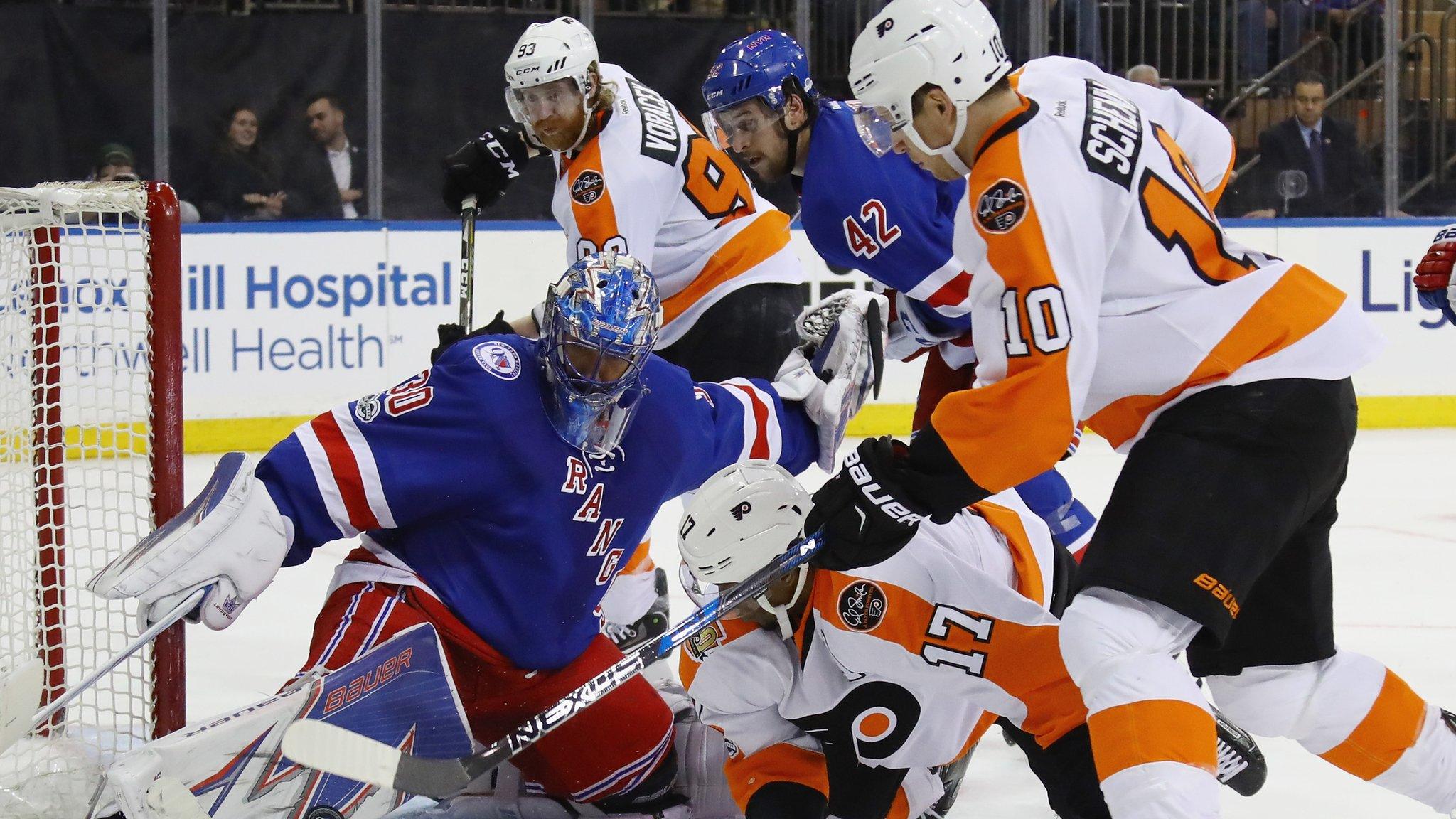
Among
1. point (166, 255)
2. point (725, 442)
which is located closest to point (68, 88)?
point (166, 255)

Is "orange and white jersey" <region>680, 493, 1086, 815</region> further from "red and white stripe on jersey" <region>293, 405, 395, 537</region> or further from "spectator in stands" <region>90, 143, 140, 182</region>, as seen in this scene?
"spectator in stands" <region>90, 143, 140, 182</region>

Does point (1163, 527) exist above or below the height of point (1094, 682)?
above

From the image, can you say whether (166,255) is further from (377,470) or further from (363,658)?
(363,658)

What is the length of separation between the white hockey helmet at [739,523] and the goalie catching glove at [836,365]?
1.29 ft

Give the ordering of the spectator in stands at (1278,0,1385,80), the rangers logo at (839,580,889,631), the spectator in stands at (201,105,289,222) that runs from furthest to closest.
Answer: the spectator in stands at (1278,0,1385,80)
the spectator in stands at (201,105,289,222)
the rangers logo at (839,580,889,631)

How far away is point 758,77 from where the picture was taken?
285 centimetres

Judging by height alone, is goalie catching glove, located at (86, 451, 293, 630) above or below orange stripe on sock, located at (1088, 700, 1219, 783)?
above

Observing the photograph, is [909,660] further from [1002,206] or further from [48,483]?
[48,483]

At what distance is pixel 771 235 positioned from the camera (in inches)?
139

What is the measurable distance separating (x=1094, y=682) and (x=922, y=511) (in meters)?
0.28

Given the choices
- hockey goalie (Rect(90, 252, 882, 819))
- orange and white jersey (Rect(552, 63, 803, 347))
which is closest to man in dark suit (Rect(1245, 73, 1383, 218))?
orange and white jersey (Rect(552, 63, 803, 347))

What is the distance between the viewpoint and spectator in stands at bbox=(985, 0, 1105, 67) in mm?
6840

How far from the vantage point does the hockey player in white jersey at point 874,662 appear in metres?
2.10

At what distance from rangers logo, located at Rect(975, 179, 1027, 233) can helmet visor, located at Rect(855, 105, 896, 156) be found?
214mm
